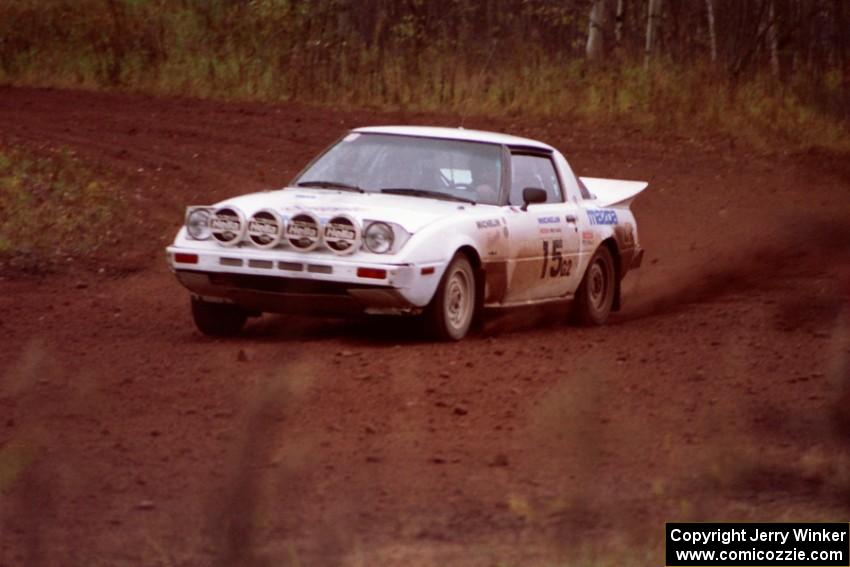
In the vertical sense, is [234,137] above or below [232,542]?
below

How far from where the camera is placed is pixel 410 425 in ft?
26.2

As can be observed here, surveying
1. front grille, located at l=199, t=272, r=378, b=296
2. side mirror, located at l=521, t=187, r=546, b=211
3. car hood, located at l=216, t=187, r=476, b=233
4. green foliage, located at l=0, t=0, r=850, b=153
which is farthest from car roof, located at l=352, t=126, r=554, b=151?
green foliage, located at l=0, t=0, r=850, b=153

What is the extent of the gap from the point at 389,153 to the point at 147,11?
1954 centimetres

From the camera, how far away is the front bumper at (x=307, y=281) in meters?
9.88

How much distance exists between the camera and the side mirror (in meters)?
11.2

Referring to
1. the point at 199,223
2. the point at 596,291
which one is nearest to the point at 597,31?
the point at 596,291

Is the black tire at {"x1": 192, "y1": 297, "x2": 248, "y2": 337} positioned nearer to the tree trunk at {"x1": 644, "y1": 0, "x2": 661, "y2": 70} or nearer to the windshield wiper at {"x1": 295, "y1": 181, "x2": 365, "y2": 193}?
the windshield wiper at {"x1": 295, "y1": 181, "x2": 365, "y2": 193}

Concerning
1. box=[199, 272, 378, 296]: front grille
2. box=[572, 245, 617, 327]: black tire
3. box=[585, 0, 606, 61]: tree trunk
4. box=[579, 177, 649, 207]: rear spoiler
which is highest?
box=[199, 272, 378, 296]: front grille

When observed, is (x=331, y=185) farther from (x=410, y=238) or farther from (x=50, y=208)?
(x=50, y=208)

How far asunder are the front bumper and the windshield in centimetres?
→ 114

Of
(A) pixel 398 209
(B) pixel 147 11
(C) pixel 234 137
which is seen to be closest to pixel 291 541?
(A) pixel 398 209

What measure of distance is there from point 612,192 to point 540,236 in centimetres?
190

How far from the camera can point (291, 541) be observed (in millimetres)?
5926

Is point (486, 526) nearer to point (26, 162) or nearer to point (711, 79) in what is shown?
point (26, 162)
